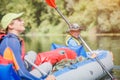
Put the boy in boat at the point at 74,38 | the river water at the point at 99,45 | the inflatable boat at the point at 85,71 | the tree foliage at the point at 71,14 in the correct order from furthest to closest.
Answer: the tree foliage at the point at 71,14 → the river water at the point at 99,45 → the boy in boat at the point at 74,38 → the inflatable boat at the point at 85,71

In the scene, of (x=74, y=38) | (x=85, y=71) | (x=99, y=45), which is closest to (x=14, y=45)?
(x=85, y=71)

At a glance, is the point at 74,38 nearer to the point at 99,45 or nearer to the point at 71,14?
the point at 99,45

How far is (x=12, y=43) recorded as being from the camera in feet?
11.7

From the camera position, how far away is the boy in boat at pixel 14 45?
3.53m

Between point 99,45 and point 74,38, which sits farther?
point 99,45

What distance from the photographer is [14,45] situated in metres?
3.57

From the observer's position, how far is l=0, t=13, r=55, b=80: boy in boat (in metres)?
3.53

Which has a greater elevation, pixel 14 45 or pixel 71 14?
pixel 71 14

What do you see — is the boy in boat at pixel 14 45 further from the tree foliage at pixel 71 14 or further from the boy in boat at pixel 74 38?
the tree foliage at pixel 71 14

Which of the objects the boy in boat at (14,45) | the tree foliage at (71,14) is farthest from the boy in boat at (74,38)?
the tree foliage at (71,14)

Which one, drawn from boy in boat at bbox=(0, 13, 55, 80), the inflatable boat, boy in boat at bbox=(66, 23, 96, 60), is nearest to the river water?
the inflatable boat

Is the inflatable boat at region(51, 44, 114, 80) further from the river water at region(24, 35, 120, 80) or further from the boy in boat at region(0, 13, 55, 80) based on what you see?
the boy in boat at region(0, 13, 55, 80)

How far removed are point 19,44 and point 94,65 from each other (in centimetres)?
217

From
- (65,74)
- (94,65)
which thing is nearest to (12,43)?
(65,74)
